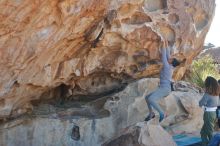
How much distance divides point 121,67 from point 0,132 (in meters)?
3.32

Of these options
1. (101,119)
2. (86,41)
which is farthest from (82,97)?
(86,41)

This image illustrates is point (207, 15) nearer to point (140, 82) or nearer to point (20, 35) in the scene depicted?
point (140, 82)

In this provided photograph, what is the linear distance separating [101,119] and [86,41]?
1.95 m

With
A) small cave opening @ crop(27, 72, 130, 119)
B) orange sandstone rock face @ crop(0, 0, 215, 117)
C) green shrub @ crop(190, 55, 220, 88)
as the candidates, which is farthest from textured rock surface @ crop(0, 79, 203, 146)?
green shrub @ crop(190, 55, 220, 88)

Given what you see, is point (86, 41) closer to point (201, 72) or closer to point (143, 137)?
point (143, 137)

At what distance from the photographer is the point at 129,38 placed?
33.8 feet

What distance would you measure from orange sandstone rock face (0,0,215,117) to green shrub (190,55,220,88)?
178cm

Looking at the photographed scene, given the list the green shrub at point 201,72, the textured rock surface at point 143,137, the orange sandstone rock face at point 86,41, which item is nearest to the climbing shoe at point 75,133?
the orange sandstone rock face at point 86,41

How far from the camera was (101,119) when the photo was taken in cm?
1039

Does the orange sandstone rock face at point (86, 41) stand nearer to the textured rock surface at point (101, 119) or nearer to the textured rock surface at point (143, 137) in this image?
the textured rock surface at point (101, 119)

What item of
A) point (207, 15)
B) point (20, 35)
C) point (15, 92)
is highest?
point (207, 15)

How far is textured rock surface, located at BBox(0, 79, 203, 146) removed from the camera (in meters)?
9.88

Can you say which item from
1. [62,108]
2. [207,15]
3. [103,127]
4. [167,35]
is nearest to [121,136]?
[103,127]

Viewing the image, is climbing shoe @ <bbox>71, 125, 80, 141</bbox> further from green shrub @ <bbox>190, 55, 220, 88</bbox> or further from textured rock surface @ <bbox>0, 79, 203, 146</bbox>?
green shrub @ <bbox>190, 55, 220, 88</bbox>
